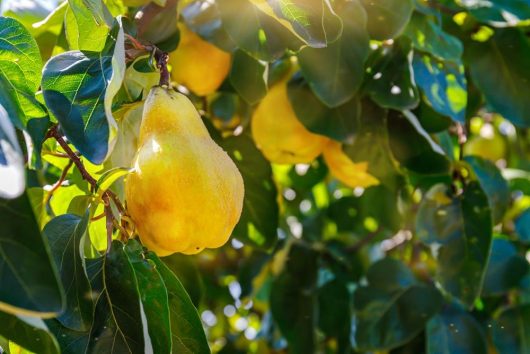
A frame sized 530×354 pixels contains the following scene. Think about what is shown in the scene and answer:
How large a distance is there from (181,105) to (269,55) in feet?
0.77

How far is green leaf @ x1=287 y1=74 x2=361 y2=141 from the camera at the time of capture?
156 centimetres

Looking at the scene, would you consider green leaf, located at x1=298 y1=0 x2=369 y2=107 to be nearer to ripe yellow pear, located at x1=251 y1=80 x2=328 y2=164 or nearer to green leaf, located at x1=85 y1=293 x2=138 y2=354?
ripe yellow pear, located at x1=251 y1=80 x2=328 y2=164

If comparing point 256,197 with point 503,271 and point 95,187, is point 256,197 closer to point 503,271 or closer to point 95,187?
point 503,271

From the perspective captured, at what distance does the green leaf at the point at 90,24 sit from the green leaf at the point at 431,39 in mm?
609

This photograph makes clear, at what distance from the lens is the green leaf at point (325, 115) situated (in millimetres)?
1562

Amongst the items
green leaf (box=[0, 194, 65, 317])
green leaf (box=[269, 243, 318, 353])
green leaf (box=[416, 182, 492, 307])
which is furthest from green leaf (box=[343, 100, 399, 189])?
green leaf (box=[0, 194, 65, 317])

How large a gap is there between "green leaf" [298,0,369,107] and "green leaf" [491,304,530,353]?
0.60 metres

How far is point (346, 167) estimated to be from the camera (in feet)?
5.49

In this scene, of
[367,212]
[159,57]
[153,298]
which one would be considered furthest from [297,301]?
[153,298]

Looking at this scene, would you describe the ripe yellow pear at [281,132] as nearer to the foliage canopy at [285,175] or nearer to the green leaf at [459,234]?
the foliage canopy at [285,175]

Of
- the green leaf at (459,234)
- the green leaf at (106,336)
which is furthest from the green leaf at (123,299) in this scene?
the green leaf at (459,234)

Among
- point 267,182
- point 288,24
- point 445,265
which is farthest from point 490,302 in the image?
point 288,24

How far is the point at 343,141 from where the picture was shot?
5.10 ft

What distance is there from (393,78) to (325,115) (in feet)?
0.43
